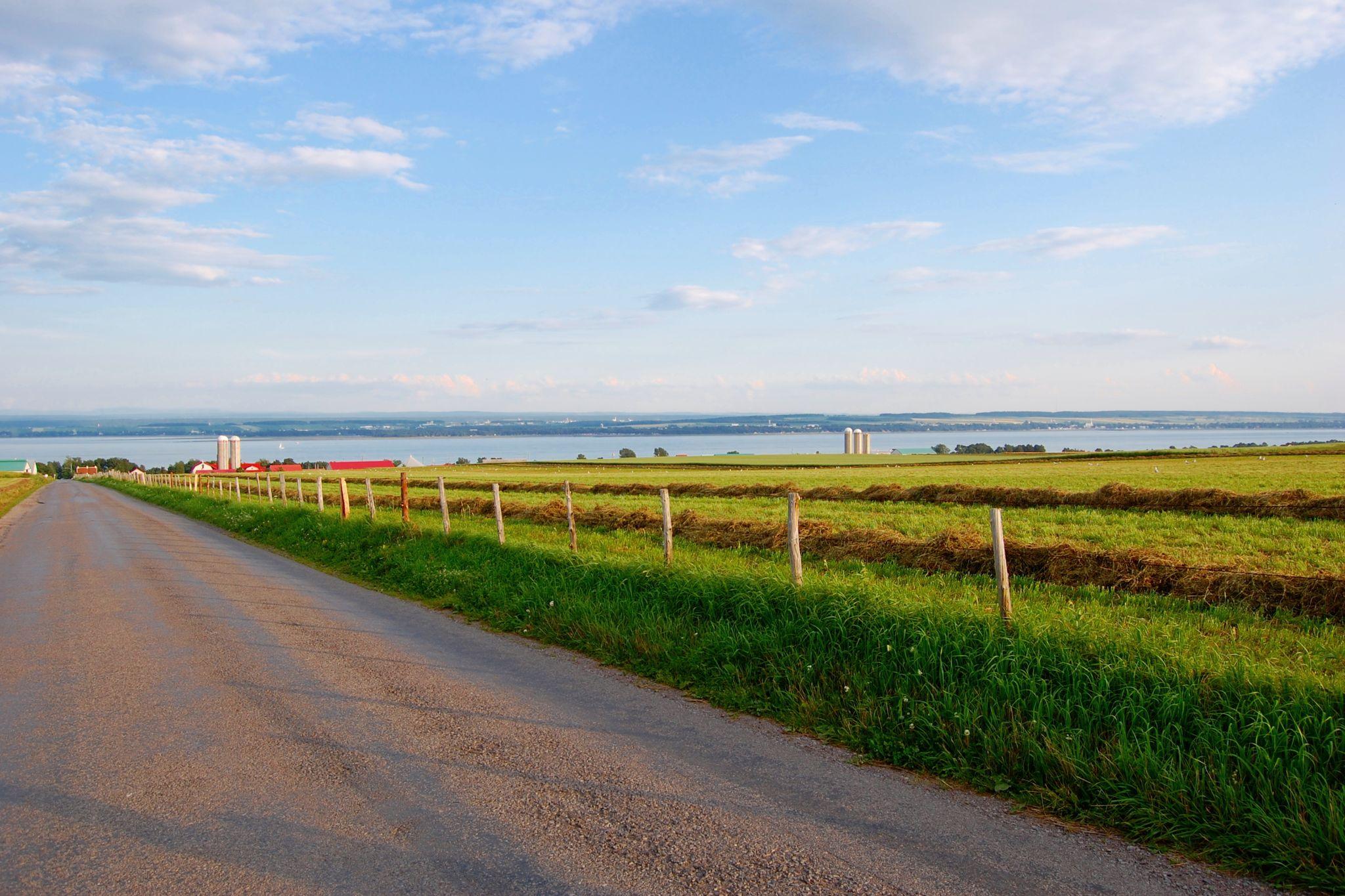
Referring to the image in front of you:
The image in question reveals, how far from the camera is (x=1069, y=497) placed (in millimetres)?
23938

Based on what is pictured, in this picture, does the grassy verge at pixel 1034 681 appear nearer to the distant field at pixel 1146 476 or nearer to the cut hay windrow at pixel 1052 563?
the cut hay windrow at pixel 1052 563

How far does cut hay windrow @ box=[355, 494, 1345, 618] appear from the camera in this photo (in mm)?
8828

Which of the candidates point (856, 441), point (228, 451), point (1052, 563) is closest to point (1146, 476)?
point (1052, 563)

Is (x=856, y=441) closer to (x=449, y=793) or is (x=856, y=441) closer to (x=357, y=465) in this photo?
(x=357, y=465)

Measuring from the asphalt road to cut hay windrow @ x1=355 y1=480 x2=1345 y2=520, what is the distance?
10.2 m

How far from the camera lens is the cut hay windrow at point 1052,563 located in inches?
348

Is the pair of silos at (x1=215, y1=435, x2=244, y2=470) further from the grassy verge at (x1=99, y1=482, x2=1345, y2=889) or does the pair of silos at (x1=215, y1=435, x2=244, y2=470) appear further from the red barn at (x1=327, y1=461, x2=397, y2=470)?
the grassy verge at (x1=99, y1=482, x2=1345, y2=889)

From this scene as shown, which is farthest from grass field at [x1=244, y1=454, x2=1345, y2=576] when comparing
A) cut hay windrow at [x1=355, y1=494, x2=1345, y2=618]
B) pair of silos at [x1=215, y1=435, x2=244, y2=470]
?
pair of silos at [x1=215, y1=435, x2=244, y2=470]

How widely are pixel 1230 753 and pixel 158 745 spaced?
638 cm

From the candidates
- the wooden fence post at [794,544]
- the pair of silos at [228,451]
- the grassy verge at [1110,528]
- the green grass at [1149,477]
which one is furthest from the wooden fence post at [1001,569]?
the pair of silos at [228,451]

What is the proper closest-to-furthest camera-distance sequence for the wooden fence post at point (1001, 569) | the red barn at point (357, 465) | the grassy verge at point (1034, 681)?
1. the grassy verge at point (1034, 681)
2. the wooden fence post at point (1001, 569)
3. the red barn at point (357, 465)

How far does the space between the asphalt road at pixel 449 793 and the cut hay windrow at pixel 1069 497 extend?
400 inches

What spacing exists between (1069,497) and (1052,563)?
14039 mm

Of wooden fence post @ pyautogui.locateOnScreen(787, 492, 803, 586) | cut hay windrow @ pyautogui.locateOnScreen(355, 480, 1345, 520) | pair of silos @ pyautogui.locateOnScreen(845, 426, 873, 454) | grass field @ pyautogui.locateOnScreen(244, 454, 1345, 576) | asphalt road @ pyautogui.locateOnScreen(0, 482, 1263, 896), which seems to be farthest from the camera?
pair of silos @ pyautogui.locateOnScreen(845, 426, 873, 454)
